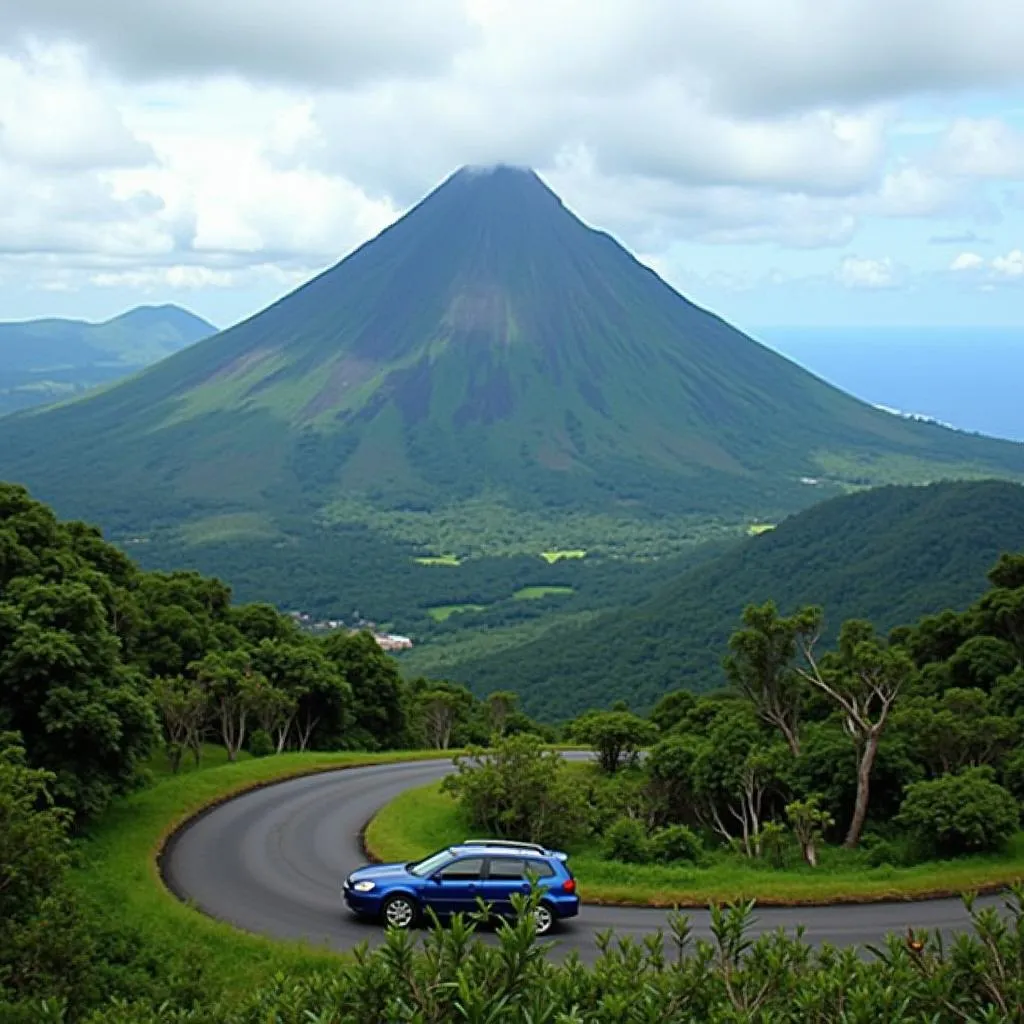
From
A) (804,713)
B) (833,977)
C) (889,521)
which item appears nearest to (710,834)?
(804,713)

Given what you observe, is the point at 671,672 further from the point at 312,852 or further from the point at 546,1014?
the point at 546,1014

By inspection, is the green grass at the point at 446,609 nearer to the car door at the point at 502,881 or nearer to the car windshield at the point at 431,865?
the car windshield at the point at 431,865

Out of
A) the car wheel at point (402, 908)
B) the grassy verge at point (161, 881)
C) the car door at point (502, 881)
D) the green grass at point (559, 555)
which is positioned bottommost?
the green grass at point (559, 555)

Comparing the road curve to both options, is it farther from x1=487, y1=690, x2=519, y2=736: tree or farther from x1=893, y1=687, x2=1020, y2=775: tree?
x1=487, y1=690, x2=519, y2=736: tree

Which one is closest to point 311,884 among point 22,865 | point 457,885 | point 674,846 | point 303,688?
point 457,885

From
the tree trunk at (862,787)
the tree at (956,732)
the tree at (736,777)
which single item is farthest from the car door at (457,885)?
the tree at (956,732)

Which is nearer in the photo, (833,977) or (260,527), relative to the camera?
(833,977)

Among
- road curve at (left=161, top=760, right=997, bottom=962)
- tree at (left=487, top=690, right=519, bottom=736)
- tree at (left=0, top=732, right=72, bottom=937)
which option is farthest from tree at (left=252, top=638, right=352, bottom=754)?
tree at (left=0, top=732, right=72, bottom=937)
